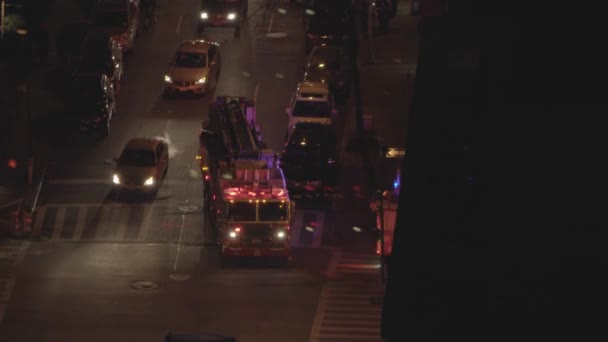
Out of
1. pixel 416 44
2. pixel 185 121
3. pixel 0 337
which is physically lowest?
pixel 0 337

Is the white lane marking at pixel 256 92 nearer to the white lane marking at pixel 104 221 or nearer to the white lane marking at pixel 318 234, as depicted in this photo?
the white lane marking at pixel 318 234

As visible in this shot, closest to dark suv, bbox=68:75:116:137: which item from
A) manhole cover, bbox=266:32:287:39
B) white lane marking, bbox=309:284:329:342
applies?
manhole cover, bbox=266:32:287:39

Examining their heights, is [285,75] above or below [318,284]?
above

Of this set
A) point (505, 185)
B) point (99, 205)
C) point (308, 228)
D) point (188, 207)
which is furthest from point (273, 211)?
point (505, 185)

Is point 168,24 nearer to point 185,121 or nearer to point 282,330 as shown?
point 185,121

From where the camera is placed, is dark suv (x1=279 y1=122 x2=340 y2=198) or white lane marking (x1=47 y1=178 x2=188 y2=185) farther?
white lane marking (x1=47 y1=178 x2=188 y2=185)

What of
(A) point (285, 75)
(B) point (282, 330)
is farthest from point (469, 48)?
(A) point (285, 75)

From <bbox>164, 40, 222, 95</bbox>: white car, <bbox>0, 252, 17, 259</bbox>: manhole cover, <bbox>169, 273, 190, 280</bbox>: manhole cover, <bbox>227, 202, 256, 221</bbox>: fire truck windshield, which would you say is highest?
<bbox>164, 40, 222, 95</bbox>: white car

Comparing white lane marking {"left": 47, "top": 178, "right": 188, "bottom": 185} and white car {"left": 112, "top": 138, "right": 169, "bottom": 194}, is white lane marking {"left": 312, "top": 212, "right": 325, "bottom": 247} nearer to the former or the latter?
white lane marking {"left": 47, "top": 178, "right": 188, "bottom": 185}
